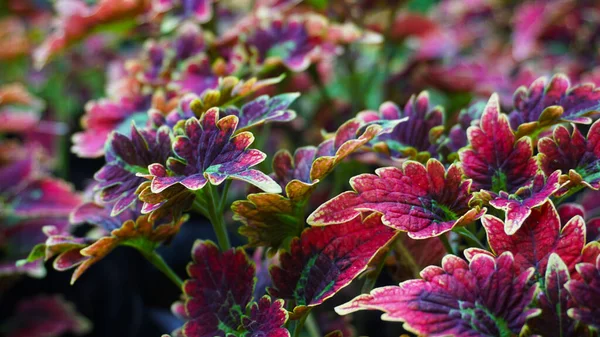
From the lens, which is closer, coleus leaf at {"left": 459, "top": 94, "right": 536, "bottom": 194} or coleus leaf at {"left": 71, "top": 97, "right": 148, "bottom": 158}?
coleus leaf at {"left": 459, "top": 94, "right": 536, "bottom": 194}

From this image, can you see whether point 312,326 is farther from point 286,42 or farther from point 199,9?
point 199,9

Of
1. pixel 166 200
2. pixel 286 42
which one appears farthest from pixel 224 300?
pixel 286 42

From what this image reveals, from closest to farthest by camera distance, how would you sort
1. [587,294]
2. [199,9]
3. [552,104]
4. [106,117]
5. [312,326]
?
[587,294] < [552,104] < [312,326] < [106,117] < [199,9]

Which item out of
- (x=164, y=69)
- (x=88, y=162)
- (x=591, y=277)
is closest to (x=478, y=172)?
(x=591, y=277)

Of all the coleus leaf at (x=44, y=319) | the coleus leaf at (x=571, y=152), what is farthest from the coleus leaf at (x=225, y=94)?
the coleus leaf at (x=44, y=319)

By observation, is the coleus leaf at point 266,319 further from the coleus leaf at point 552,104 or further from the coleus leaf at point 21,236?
the coleus leaf at point 21,236

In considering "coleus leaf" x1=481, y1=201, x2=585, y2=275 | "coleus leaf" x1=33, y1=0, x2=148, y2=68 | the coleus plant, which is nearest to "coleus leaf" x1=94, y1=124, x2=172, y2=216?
the coleus plant

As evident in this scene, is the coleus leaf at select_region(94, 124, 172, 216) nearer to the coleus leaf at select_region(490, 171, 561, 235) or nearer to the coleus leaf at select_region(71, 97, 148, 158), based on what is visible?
the coleus leaf at select_region(71, 97, 148, 158)
